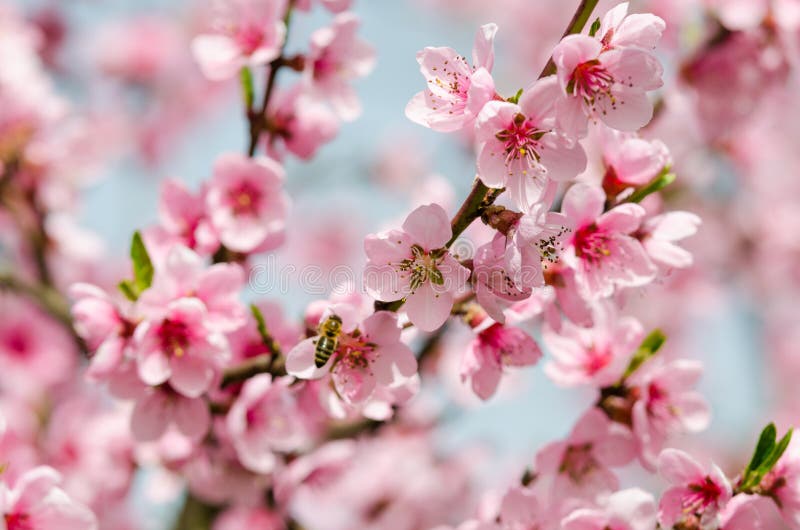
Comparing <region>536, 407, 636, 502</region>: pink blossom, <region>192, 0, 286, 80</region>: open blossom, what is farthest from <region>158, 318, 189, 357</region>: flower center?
<region>536, 407, 636, 502</region>: pink blossom

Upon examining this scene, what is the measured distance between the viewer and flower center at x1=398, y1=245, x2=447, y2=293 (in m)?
1.39

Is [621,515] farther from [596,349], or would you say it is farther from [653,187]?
[653,187]

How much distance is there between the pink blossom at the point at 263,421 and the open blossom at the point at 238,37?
33.0 inches

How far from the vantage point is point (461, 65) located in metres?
1.42

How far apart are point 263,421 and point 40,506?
0.58 meters

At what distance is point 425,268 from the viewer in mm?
1395

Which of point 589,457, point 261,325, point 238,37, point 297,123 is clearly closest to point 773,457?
point 589,457

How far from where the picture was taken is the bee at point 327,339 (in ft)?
4.74

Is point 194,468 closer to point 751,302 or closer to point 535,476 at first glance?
point 535,476

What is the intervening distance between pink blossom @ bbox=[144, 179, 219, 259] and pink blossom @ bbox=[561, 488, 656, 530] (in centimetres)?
108

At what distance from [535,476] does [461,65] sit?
0.97m

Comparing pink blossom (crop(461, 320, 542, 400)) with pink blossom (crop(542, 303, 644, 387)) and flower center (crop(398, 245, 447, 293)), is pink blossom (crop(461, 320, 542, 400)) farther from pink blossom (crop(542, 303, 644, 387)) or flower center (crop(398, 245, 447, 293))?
flower center (crop(398, 245, 447, 293))

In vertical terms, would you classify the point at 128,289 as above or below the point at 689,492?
below

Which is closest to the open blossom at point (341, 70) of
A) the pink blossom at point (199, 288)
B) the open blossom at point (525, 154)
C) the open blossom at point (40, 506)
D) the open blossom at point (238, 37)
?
the open blossom at point (238, 37)
